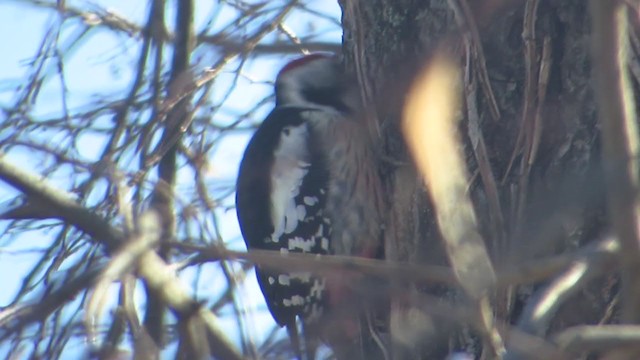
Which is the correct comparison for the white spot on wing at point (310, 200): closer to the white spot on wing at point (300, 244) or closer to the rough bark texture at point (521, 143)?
the white spot on wing at point (300, 244)

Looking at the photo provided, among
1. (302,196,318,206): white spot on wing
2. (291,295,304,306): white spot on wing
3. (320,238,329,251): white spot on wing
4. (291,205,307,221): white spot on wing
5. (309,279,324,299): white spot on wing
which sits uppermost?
(302,196,318,206): white spot on wing

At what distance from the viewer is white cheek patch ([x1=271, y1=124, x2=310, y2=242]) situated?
11.6 feet

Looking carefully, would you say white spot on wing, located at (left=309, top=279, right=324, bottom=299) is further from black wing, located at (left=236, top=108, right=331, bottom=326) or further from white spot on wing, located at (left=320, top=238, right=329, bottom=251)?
white spot on wing, located at (left=320, top=238, right=329, bottom=251)

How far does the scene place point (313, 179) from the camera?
12.0 ft

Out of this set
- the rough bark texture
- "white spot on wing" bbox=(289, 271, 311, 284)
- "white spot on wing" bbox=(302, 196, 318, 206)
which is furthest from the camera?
"white spot on wing" bbox=(302, 196, 318, 206)

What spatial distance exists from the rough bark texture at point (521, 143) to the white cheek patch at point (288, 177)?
55 cm

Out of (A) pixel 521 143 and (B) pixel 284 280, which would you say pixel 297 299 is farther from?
(A) pixel 521 143

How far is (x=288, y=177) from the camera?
3598mm

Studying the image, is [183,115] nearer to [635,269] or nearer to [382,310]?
[382,310]

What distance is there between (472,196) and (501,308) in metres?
0.30

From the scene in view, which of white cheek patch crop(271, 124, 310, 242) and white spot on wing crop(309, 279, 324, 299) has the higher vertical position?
white cheek patch crop(271, 124, 310, 242)

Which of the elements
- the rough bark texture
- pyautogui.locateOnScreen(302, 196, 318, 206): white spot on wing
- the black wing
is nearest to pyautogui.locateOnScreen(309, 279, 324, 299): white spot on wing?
the black wing

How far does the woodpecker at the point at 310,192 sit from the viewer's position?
11.5 ft

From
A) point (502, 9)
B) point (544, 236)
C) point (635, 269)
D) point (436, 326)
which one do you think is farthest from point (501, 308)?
Result: point (635, 269)
